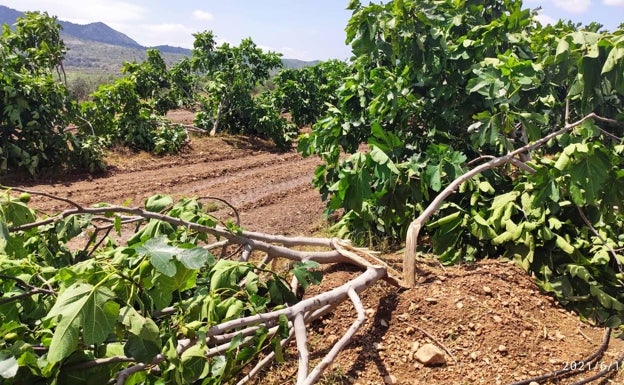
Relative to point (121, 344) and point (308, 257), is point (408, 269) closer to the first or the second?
point (308, 257)

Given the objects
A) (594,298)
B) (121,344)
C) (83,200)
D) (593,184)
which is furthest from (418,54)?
(83,200)

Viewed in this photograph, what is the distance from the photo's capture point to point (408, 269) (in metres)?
2.72

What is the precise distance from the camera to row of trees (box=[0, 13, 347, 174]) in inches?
328

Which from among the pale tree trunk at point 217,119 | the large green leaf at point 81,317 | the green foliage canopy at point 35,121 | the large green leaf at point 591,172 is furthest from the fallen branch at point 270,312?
the pale tree trunk at point 217,119

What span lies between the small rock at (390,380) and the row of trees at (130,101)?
803cm

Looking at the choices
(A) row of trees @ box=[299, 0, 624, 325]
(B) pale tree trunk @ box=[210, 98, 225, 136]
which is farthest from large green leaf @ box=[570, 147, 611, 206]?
(B) pale tree trunk @ box=[210, 98, 225, 136]

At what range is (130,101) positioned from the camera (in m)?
10.8

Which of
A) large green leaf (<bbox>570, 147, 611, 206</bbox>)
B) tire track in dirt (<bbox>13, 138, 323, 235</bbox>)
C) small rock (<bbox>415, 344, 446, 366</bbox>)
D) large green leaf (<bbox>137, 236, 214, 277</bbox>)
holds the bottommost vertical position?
tire track in dirt (<bbox>13, 138, 323, 235</bbox>)

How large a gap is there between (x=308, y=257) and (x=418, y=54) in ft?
7.04
